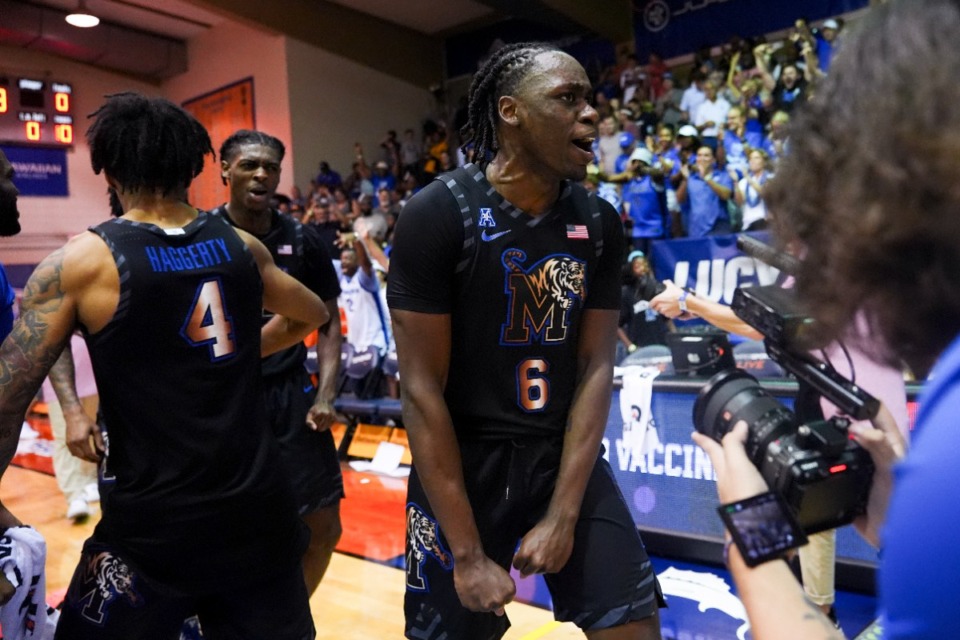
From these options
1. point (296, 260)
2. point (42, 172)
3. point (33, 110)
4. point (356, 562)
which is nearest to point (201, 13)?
point (33, 110)

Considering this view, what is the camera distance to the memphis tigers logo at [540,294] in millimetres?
2125

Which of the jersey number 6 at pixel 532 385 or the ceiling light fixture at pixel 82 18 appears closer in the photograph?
the jersey number 6 at pixel 532 385

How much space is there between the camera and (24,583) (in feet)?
6.83

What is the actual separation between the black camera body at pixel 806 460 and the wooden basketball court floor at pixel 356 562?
2.72 metres

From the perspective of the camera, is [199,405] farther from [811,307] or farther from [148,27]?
[148,27]

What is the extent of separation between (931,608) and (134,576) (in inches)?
72.2

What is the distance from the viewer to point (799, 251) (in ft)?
3.17

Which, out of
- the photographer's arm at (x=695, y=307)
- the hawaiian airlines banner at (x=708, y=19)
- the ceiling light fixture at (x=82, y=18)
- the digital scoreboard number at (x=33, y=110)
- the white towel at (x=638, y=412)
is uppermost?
the ceiling light fixture at (x=82, y=18)

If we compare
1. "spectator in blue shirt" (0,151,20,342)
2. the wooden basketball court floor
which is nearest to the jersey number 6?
"spectator in blue shirt" (0,151,20,342)

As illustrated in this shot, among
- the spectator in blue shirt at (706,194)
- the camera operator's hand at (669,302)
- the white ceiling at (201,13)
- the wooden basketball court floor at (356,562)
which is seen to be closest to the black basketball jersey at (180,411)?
the camera operator's hand at (669,302)

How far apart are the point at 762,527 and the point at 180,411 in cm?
144

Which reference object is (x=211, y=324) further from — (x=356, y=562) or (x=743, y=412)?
(x=356, y=562)

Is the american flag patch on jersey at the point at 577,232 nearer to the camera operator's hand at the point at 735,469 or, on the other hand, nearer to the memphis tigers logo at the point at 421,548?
the memphis tigers logo at the point at 421,548

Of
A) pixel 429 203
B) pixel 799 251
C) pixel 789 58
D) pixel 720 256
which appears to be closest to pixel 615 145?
pixel 789 58
